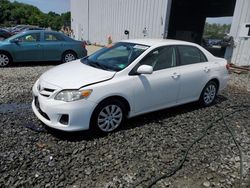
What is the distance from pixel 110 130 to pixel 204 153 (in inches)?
59.3

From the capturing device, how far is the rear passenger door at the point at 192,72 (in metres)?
4.67

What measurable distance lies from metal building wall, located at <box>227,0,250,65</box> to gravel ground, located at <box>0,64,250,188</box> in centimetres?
634

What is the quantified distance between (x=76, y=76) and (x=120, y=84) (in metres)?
0.71

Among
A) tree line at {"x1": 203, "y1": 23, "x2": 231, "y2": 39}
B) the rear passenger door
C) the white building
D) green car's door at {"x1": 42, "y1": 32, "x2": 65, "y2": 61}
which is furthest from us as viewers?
tree line at {"x1": 203, "y1": 23, "x2": 231, "y2": 39}

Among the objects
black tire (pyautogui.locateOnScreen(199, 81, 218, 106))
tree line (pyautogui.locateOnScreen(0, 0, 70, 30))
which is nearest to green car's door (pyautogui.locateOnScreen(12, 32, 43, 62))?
black tire (pyautogui.locateOnScreen(199, 81, 218, 106))

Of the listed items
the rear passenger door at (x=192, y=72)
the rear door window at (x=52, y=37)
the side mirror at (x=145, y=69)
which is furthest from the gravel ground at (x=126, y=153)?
the rear door window at (x=52, y=37)

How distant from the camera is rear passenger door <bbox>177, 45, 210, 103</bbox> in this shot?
4672 millimetres

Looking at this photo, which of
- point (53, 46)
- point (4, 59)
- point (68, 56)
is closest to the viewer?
point (4, 59)

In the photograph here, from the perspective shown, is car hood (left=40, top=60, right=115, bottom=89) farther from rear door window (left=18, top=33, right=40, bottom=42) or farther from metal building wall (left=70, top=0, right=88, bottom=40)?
metal building wall (left=70, top=0, right=88, bottom=40)

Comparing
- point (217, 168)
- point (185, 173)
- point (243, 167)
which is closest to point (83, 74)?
point (185, 173)

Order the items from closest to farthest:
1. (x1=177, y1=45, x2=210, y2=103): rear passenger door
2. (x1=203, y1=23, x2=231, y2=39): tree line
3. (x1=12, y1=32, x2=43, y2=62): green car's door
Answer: (x1=177, y1=45, x2=210, y2=103): rear passenger door
(x1=12, y1=32, x2=43, y2=62): green car's door
(x1=203, y1=23, x2=231, y2=39): tree line

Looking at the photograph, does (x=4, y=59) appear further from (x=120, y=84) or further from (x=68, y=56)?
(x=120, y=84)

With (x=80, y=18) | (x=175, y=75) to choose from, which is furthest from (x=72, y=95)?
(x=80, y=18)

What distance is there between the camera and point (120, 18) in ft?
56.1
